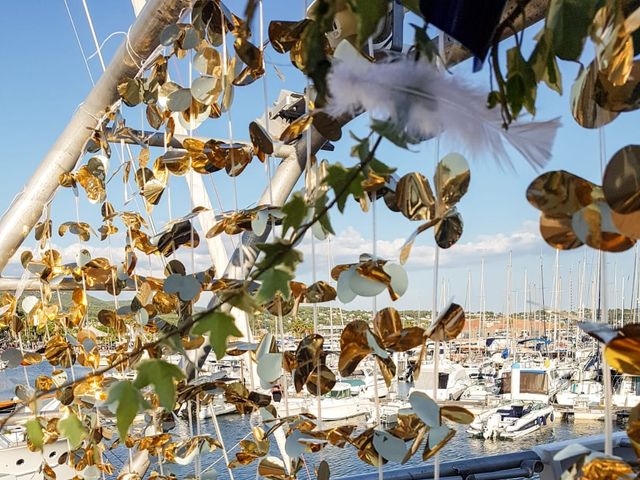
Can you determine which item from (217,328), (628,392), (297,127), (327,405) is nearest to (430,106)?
(217,328)

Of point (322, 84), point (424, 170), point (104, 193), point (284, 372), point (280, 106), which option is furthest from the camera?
point (104, 193)

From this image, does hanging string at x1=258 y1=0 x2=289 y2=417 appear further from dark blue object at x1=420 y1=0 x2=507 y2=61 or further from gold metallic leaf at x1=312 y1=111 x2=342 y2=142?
dark blue object at x1=420 y1=0 x2=507 y2=61

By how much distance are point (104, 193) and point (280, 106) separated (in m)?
0.31

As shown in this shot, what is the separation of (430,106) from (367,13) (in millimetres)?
44

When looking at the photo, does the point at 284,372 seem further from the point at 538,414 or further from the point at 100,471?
the point at 538,414

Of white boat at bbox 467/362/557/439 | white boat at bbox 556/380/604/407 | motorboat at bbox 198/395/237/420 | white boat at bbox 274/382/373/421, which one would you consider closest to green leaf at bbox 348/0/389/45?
white boat at bbox 274/382/373/421

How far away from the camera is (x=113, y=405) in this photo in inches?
11.8

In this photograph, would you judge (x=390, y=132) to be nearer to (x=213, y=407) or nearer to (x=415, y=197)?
(x=415, y=197)

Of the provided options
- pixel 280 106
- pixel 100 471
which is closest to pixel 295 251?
pixel 280 106

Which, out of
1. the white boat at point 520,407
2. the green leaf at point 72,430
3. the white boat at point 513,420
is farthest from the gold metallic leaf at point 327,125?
the white boat at point 513,420

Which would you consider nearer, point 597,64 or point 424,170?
point 597,64

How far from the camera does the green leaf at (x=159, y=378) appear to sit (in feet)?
0.92

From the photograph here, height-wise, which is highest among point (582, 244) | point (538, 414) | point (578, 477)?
point (582, 244)

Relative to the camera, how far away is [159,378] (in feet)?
0.93
